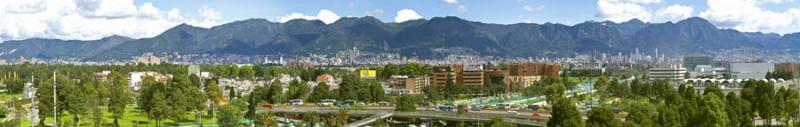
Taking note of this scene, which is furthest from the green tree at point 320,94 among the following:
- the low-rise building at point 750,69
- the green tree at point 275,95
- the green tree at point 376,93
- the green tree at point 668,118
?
the low-rise building at point 750,69

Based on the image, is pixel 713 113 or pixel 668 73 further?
pixel 668 73

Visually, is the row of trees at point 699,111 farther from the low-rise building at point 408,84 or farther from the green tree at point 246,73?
the green tree at point 246,73

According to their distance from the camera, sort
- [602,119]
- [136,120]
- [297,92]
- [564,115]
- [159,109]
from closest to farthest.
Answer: [602,119]
[564,115]
[159,109]
[136,120]
[297,92]

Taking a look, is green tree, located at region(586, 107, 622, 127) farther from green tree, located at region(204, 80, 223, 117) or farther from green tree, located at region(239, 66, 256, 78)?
green tree, located at region(239, 66, 256, 78)

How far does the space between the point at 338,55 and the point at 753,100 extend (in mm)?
168929

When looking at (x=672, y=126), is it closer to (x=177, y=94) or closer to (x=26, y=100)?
(x=177, y=94)

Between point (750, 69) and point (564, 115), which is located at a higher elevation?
point (750, 69)

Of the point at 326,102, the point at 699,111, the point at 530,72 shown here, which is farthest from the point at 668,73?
the point at 699,111

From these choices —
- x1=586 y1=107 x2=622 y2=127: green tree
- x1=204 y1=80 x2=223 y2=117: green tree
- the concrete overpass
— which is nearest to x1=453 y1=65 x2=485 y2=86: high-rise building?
the concrete overpass

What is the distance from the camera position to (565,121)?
19266 millimetres

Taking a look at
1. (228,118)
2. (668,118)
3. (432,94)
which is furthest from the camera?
(432,94)

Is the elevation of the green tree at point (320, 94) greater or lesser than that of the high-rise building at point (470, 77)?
lesser

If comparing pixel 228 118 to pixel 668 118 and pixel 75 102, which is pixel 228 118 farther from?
pixel 668 118

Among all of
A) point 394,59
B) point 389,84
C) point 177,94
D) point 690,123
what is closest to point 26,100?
point 177,94
